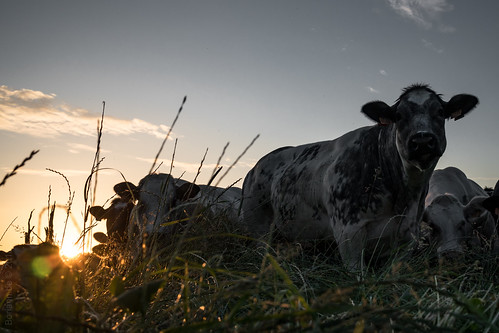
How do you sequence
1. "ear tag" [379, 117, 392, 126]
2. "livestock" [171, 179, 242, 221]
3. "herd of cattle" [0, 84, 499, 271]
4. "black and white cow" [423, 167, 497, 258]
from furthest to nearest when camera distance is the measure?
1. "black and white cow" [423, 167, 497, 258]
2. "ear tag" [379, 117, 392, 126]
3. "herd of cattle" [0, 84, 499, 271]
4. "livestock" [171, 179, 242, 221]

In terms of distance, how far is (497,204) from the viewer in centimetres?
562

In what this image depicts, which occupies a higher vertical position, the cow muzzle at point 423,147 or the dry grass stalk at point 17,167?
the cow muzzle at point 423,147

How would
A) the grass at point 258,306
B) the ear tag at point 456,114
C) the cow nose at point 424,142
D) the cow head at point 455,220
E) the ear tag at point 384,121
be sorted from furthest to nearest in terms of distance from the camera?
the cow head at point 455,220, the ear tag at point 456,114, the ear tag at point 384,121, the cow nose at point 424,142, the grass at point 258,306

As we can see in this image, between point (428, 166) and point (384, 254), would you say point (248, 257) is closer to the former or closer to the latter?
point (384, 254)

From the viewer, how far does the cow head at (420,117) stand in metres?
4.12

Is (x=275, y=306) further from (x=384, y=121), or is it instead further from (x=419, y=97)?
(x=419, y=97)

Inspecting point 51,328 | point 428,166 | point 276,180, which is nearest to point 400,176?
point 428,166

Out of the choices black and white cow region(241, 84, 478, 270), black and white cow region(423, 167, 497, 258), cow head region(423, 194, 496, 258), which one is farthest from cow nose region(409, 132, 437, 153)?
cow head region(423, 194, 496, 258)

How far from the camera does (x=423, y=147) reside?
13.4 feet

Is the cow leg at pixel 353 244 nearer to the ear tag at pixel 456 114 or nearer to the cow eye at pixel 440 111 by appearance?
the cow eye at pixel 440 111

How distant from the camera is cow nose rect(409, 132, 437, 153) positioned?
408 centimetres

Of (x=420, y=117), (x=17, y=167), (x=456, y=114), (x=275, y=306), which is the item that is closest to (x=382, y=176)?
(x=420, y=117)

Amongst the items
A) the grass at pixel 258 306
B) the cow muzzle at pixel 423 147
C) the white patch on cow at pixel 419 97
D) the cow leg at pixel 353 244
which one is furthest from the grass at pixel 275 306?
the white patch on cow at pixel 419 97

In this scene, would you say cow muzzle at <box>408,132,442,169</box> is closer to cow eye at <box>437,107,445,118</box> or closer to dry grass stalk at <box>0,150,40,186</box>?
cow eye at <box>437,107,445,118</box>
